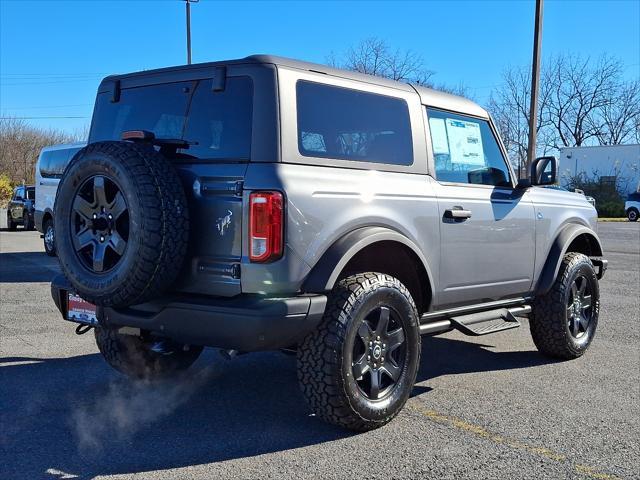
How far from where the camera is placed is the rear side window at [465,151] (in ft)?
15.6

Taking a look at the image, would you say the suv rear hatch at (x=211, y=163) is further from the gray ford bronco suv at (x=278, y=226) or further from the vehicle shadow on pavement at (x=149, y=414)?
the vehicle shadow on pavement at (x=149, y=414)

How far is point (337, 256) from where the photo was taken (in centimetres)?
Result: 370

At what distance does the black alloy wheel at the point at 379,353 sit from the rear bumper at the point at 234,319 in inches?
16.8

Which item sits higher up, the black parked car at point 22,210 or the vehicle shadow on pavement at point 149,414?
the black parked car at point 22,210

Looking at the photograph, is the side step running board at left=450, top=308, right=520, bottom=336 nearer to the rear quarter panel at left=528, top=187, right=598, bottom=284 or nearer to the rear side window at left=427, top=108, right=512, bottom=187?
the rear quarter panel at left=528, top=187, right=598, bottom=284

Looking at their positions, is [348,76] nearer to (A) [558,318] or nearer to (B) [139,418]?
(B) [139,418]

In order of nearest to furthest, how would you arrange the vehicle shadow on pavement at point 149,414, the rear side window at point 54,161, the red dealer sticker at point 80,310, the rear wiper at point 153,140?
the vehicle shadow on pavement at point 149,414 < the rear wiper at point 153,140 < the red dealer sticker at point 80,310 < the rear side window at point 54,161

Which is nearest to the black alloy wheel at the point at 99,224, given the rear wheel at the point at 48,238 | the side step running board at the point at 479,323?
the side step running board at the point at 479,323

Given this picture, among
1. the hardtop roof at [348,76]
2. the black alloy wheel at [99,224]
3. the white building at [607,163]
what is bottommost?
the black alloy wheel at [99,224]

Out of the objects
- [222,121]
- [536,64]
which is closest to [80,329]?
[222,121]

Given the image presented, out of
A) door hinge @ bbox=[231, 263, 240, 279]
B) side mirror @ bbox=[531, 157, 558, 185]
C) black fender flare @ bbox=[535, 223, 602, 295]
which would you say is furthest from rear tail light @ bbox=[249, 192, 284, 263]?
black fender flare @ bbox=[535, 223, 602, 295]

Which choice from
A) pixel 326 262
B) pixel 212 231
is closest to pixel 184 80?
pixel 212 231

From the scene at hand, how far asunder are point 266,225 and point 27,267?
10.4m

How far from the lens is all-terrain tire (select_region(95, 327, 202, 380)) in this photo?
4.69 m
